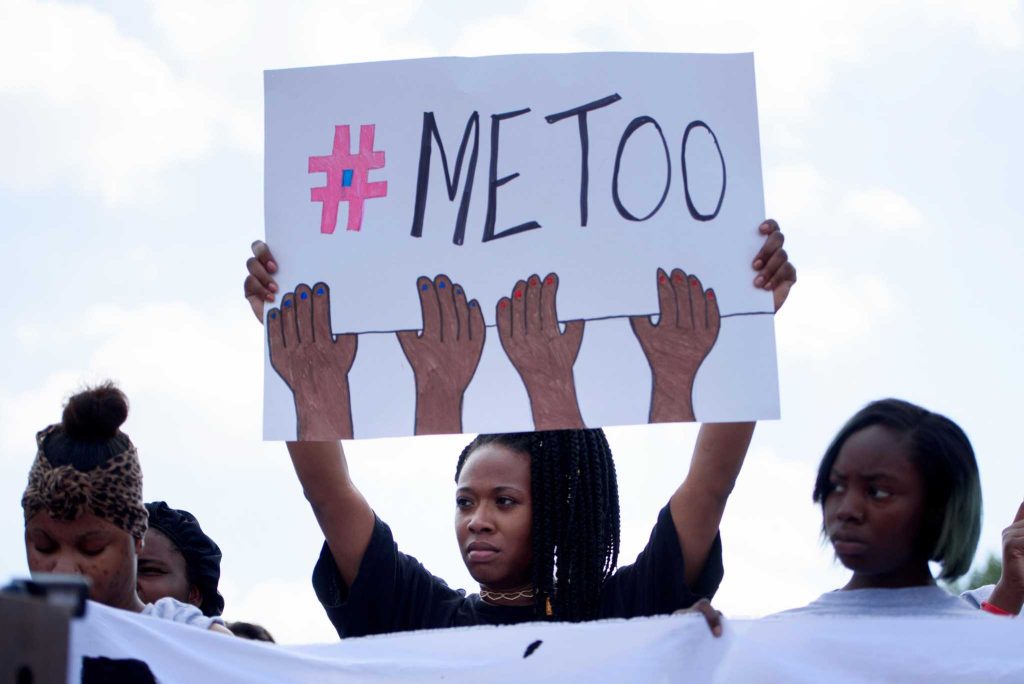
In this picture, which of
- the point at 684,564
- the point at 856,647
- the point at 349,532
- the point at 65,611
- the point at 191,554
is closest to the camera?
the point at 65,611

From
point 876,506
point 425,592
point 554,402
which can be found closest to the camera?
point 876,506

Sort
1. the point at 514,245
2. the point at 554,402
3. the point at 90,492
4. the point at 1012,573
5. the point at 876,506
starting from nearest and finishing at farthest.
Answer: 1. the point at 876,506
2. the point at 90,492
3. the point at 554,402
4. the point at 514,245
5. the point at 1012,573

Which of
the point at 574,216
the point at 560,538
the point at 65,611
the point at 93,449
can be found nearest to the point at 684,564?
the point at 560,538

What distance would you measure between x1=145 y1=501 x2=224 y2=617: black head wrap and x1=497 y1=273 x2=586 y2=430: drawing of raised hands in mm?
1202

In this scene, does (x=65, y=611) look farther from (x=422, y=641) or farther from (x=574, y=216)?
(x=574, y=216)

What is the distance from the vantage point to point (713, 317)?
3178mm

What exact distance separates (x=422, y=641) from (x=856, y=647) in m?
0.87

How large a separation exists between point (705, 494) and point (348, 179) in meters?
1.13

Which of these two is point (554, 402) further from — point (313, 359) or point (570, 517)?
point (313, 359)

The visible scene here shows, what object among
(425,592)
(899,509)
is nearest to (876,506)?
(899,509)

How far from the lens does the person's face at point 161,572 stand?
12.3 ft

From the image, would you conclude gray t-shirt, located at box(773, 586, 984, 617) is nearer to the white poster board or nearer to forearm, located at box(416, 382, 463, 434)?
the white poster board

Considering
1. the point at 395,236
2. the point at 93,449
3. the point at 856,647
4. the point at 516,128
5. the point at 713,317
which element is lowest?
the point at 856,647

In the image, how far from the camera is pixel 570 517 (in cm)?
340
